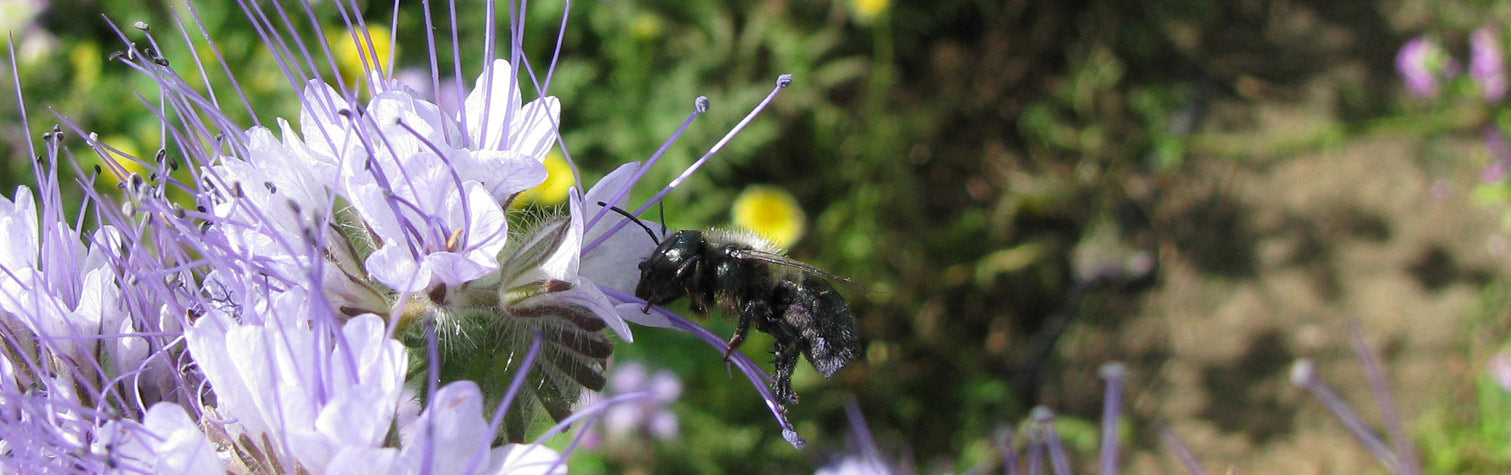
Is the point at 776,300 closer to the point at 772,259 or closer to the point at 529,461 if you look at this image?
the point at 772,259

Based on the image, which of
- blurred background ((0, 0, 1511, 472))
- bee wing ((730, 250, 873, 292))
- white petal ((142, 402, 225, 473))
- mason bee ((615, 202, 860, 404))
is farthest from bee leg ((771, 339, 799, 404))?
blurred background ((0, 0, 1511, 472))

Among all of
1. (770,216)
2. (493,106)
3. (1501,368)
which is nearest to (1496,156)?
(1501,368)

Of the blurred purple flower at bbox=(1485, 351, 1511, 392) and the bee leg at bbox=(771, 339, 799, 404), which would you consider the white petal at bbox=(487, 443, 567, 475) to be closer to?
the bee leg at bbox=(771, 339, 799, 404)

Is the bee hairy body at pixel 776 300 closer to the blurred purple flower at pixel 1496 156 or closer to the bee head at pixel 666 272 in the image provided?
the bee head at pixel 666 272

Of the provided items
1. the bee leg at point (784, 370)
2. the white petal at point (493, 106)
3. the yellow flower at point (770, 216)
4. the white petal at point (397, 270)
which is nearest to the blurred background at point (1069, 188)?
the yellow flower at point (770, 216)

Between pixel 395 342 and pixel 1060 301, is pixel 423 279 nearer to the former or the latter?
pixel 395 342
